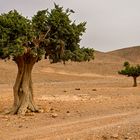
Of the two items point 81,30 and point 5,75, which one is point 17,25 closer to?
point 81,30

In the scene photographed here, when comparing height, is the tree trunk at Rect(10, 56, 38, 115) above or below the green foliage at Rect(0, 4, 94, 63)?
below

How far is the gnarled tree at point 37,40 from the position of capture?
19969mm

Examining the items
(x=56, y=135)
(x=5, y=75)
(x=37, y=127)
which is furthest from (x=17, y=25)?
(x=5, y=75)

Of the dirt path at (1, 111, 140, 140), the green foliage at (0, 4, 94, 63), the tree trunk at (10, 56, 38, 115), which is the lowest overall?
the dirt path at (1, 111, 140, 140)

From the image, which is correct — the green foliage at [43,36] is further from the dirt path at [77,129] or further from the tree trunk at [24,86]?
the dirt path at [77,129]

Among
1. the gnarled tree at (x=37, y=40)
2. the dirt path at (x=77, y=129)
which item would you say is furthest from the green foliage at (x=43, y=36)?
the dirt path at (x=77, y=129)

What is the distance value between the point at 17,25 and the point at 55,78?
198 feet

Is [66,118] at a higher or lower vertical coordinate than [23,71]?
lower

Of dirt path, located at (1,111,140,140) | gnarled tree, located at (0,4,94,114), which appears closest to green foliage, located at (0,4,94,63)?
gnarled tree, located at (0,4,94,114)

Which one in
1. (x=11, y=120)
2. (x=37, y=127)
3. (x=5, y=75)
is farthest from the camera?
(x=5, y=75)

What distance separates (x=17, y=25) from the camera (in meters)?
19.8

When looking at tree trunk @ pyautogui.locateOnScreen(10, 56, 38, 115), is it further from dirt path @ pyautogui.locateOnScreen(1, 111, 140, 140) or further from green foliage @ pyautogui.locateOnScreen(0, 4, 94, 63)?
dirt path @ pyautogui.locateOnScreen(1, 111, 140, 140)

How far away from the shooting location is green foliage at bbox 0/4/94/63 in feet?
64.8

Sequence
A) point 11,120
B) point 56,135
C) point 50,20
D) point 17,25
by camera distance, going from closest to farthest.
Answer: point 56,135, point 11,120, point 17,25, point 50,20
